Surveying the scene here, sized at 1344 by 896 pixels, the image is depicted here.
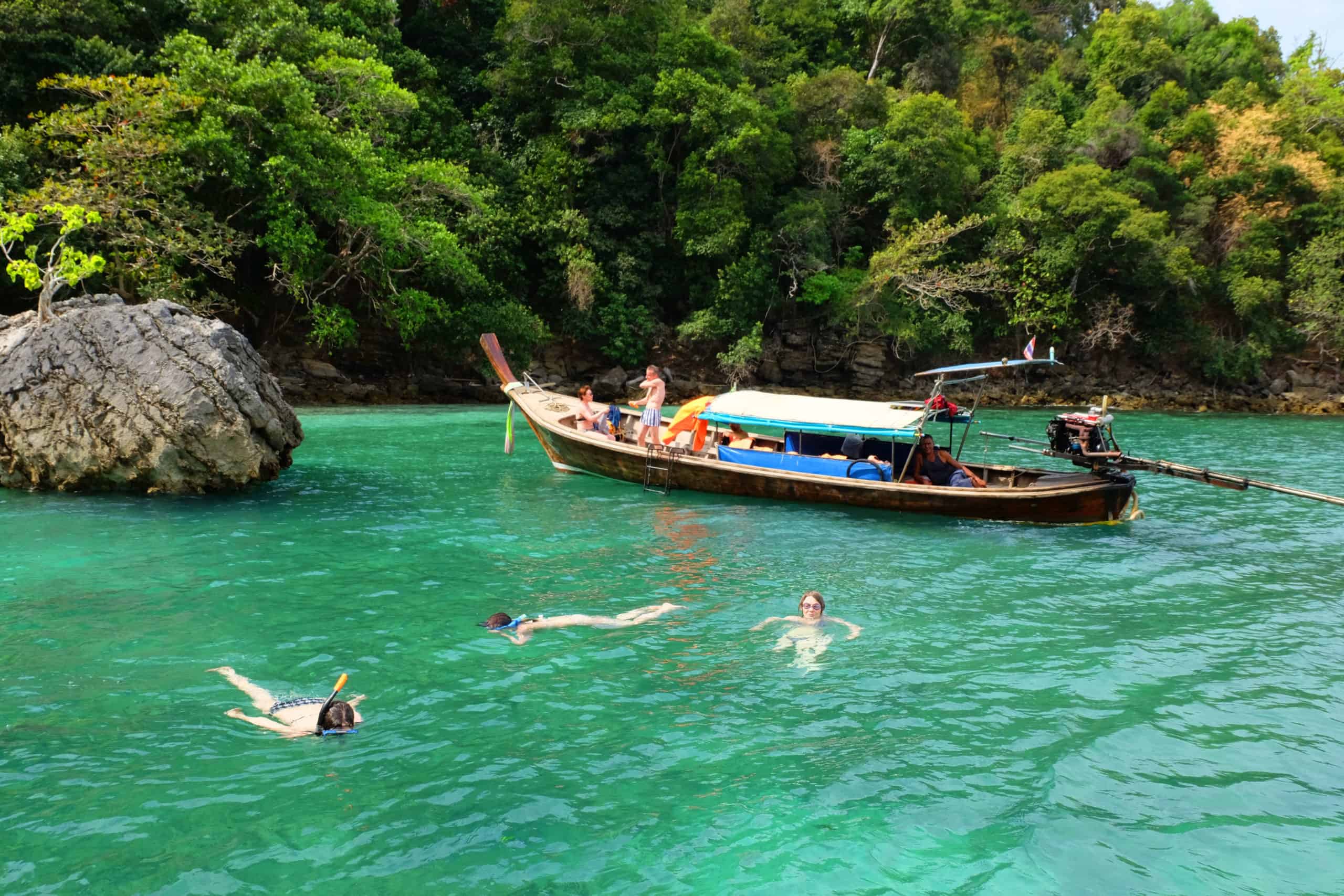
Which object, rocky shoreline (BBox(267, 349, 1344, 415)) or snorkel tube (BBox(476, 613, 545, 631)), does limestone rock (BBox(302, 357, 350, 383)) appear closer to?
rocky shoreline (BBox(267, 349, 1344, 415))

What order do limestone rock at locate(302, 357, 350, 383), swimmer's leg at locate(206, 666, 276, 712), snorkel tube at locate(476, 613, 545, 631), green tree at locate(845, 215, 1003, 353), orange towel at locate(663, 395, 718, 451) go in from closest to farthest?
swimmer's leg at locate(206, 666, 276, 712) → snorkel tube at locate(476, 613, 545, 631) → orange towel at locate(663, 395, 718, 451) → limestone rock at locate(302, 357, 350, 383) → green tree at locate(845, 215, 1003, 353)

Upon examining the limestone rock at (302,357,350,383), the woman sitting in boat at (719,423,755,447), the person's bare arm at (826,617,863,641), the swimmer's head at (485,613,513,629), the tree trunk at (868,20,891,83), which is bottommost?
the person's bare arm at (826,617,863,641)

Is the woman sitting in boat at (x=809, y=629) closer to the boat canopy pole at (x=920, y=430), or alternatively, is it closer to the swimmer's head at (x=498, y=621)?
the swimmer's head at (x=498, y=621)

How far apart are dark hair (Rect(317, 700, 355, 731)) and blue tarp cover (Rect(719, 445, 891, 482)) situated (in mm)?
9681

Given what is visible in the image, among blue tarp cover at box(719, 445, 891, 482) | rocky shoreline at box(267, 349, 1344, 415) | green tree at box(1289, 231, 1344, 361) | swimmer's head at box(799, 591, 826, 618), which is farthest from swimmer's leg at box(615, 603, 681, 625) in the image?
green tree at box(1289, 231, 1344, 361)

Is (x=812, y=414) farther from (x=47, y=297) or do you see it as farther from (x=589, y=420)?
(x=47, y=297)

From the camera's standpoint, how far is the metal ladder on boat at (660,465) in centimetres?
1581

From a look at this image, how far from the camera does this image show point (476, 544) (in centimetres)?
1191

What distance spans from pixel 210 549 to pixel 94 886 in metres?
7.21

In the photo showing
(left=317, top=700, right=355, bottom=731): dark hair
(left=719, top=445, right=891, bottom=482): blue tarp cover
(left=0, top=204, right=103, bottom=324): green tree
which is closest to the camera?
(left=317, top=700, right=355, bottom=731): dark hair

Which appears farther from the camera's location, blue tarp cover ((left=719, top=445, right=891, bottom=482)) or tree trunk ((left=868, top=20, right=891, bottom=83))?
tree trunk ((left=868, top=20, right=891, bottom=83))

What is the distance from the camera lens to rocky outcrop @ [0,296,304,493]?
45.5 feet

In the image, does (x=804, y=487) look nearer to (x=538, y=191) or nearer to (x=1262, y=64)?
(x=538, y=191)

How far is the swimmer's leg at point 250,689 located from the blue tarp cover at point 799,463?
31.2 ft
